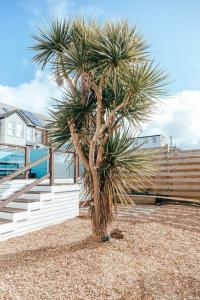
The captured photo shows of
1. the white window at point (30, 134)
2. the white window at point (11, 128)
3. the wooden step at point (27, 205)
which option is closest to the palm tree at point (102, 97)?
the wooden step at point (27, 205)

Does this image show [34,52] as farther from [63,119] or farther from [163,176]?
[163,176]

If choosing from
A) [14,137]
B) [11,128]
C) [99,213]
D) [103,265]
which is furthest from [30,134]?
[103,265]

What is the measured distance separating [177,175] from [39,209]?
4.69 meters

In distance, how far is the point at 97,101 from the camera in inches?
145

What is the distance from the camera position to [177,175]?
758 centimetres

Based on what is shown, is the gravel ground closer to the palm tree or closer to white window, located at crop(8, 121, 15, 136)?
the palm tree

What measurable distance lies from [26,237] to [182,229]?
119 inches

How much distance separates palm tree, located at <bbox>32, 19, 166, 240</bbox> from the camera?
328 cm

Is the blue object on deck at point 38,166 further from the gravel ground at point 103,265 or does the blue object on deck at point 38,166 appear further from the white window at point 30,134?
the white window at point 30,134

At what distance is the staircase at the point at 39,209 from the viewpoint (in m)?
4.42

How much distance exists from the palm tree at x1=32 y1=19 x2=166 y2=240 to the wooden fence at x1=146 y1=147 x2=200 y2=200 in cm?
363

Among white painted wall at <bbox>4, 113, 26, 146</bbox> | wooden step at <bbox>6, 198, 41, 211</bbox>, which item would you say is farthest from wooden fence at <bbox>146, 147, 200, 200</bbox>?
white painted wall at <bbox>4, 113, 26, 146</bbox>

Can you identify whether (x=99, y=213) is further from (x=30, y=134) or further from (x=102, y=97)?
(x=30, y=134)

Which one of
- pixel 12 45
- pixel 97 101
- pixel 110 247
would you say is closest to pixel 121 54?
pixel 97 101
